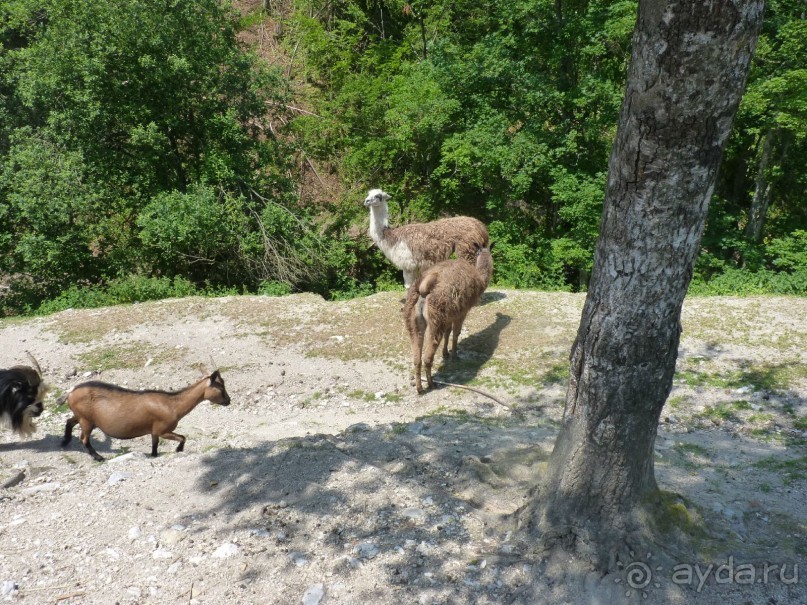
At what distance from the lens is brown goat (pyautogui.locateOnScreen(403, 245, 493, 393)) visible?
800cm

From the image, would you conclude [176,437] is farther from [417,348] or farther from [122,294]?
[122,294]

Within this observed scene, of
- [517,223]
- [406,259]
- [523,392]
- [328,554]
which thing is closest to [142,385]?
[406,259]

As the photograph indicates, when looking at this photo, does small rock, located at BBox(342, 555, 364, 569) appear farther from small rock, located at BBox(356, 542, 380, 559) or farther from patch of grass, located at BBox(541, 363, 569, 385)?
patch of grass, located at BBox(541, 363, 569, 385)

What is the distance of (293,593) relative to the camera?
3.45 meters

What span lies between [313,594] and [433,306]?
4879 millimetres

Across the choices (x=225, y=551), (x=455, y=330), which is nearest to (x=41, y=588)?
(x=225, y=551)

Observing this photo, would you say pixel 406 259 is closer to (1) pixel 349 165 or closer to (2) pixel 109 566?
(2) pixel 109 566

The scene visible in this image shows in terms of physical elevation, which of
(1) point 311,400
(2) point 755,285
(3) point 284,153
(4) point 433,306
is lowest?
(1) point 311,400

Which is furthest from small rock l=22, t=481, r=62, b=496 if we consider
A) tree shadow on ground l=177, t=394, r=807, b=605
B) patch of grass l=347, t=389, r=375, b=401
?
patch of grass l=347, t=389, r=375, b=401

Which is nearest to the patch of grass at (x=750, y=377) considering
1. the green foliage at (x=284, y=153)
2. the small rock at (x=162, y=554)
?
the green foliage at (x=284, y=153)

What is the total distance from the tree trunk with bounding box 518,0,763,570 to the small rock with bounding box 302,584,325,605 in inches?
50.2

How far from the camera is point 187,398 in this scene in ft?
20.5

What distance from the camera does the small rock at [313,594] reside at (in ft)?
11.1

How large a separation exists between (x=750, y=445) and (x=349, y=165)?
46.9 feet
